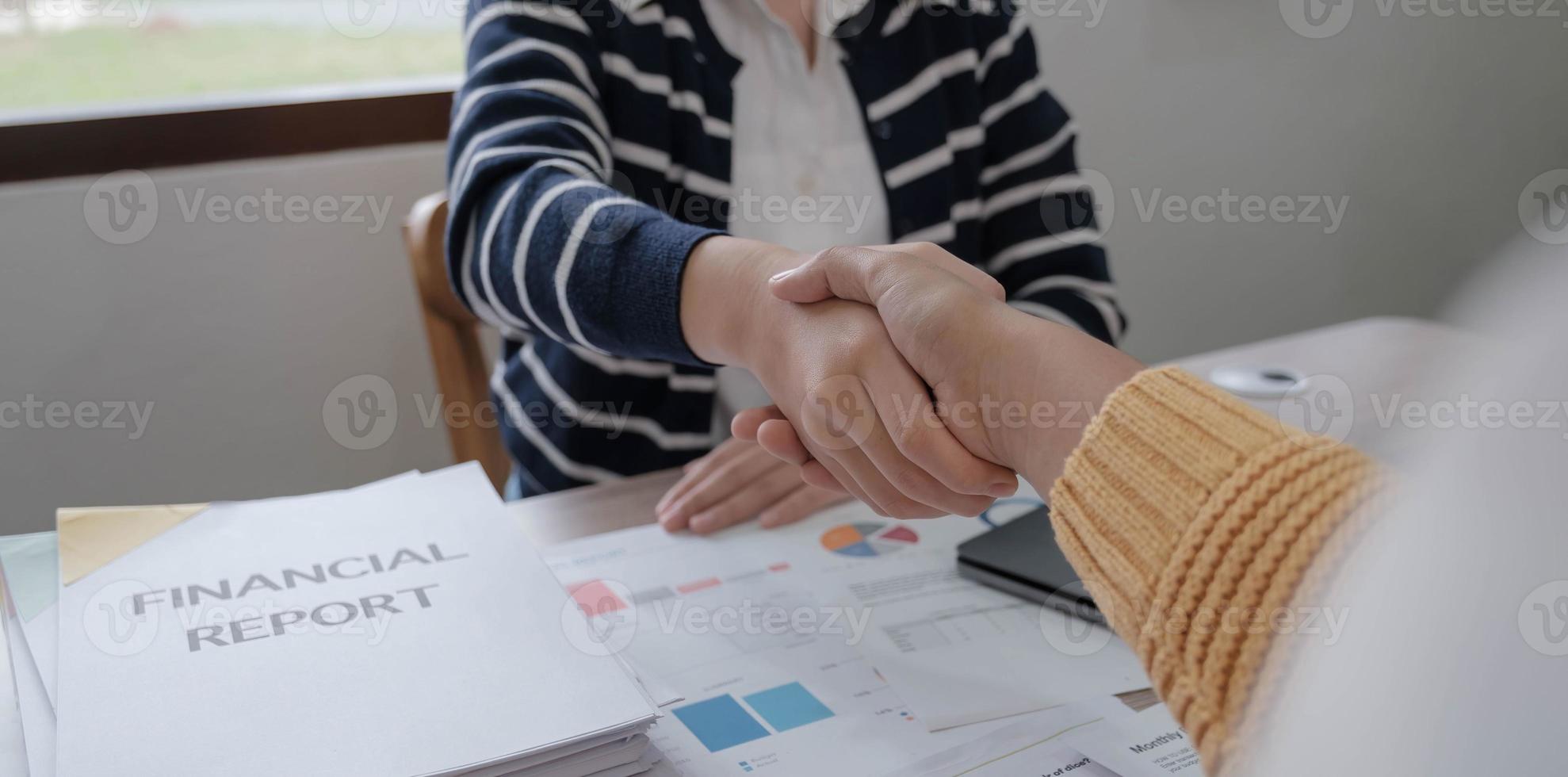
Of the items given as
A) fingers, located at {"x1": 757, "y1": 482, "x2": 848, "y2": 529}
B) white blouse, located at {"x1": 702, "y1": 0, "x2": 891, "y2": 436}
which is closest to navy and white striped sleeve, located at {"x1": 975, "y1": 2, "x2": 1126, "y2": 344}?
white blouse, located at {"x1": 702, "y1": 0, "x2": 891, "y2": 436}

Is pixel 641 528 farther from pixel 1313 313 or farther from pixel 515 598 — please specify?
pixel 1313 313

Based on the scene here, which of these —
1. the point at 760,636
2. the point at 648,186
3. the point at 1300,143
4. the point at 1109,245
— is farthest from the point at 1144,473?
the point at 1300,143

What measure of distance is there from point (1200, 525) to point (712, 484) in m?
0.43

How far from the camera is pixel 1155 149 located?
2.06 meters

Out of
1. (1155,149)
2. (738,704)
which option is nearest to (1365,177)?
(1155,149)

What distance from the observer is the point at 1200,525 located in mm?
362

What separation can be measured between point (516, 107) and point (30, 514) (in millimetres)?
939

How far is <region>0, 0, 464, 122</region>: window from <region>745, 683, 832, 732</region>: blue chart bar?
1.01 meters

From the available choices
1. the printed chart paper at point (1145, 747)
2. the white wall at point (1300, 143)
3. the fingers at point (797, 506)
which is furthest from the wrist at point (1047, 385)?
the white wall at point (1300, 143)

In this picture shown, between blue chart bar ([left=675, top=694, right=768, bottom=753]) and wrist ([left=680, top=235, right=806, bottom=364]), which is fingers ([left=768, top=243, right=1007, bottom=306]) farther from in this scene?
blue chart bar ([left=675, top=694, right=768, bottom=753])

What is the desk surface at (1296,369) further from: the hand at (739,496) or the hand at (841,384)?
the hand at (841,384)

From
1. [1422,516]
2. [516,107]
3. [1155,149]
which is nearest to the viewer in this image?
[1422,516]

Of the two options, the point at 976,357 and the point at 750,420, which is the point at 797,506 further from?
the point at 976,357

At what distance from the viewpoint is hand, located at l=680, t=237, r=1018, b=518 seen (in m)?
0.58
